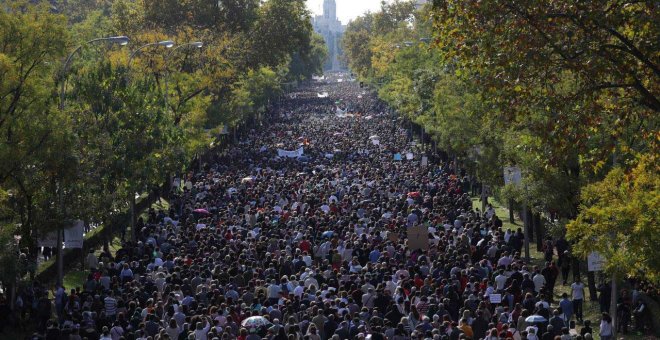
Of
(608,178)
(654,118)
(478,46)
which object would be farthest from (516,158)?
(478,46)

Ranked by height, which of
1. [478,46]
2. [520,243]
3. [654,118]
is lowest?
[520,243]

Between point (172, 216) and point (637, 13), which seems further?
point (172, 216)

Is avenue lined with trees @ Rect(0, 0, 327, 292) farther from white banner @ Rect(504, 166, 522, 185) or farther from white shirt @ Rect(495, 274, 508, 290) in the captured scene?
white banner @ Rect(504, 166, 522, 185)

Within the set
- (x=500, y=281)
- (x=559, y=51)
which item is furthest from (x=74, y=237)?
(x=559, y=51)

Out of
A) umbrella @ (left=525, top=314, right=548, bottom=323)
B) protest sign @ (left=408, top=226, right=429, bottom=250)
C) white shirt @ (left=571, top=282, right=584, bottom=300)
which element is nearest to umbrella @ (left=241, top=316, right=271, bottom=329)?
umbrella @ (left=525, top=314, right=548, bottom=323)

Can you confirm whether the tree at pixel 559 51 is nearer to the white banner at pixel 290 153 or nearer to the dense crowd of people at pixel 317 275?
the dense crowd of people at pixel 317 275

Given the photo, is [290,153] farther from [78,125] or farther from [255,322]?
[255,322]

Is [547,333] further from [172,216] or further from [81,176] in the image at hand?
[172,216]
